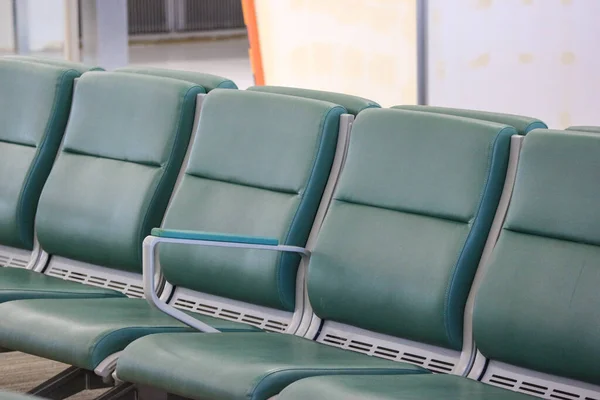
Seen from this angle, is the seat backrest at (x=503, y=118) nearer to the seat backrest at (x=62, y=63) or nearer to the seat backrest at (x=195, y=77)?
the seat backrest at (x=195, y=77)

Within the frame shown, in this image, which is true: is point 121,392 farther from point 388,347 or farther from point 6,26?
point 6,26

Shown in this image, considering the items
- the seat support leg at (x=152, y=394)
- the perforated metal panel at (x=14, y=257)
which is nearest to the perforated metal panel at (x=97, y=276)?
the perforated metal panel at (x=14, y=257)

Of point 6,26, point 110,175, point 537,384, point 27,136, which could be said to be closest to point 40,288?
point 110,175

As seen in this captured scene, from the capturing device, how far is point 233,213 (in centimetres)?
297

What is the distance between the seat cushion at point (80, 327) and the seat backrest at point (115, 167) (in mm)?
295

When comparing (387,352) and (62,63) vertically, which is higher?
(62,63)

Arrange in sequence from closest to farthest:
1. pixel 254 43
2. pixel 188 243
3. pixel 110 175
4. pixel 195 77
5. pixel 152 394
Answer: pixel 152 394
pixel 188 243
pixel 110 175
pixel 195 77
pixel 254 43

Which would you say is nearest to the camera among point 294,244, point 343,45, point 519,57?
point 294,244

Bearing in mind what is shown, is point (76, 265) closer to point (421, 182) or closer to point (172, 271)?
point (172, 271)

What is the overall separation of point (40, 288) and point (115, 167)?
1.40 feet

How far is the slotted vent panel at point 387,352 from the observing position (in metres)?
2.61

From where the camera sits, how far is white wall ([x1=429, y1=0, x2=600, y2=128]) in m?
Answer: 3.48

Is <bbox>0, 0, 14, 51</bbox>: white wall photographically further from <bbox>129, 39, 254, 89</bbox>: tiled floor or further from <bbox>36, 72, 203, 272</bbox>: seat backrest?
<bbox>129, 39, 254, 89</bbox>: tiled floor

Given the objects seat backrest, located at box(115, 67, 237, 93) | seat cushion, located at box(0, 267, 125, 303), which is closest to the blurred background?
seat backrest, located at box(115, 67, 237, 93)
